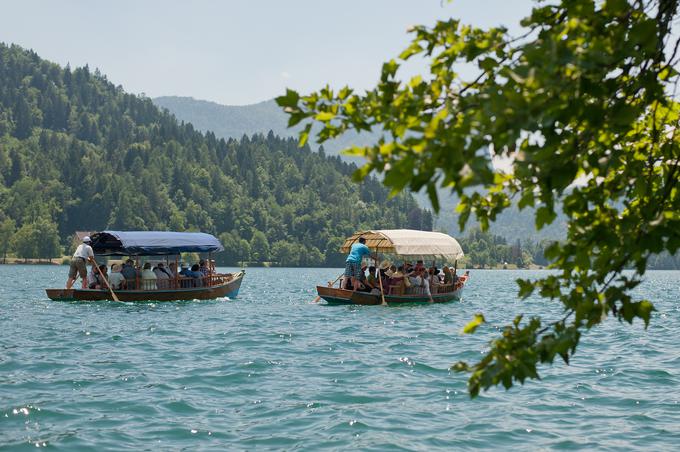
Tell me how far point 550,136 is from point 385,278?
3251cm

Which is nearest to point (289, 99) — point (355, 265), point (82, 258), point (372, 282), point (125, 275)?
point (355, 265)

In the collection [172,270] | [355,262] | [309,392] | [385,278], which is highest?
[355,262]

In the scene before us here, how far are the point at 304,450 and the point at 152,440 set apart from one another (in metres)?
2.02

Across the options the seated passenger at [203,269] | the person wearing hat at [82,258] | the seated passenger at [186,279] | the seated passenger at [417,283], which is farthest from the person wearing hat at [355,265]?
the person wearing hat at [82,258]

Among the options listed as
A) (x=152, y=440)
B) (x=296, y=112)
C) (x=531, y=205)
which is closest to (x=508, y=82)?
(x=531, y=205)

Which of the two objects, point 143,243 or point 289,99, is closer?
point 289,99

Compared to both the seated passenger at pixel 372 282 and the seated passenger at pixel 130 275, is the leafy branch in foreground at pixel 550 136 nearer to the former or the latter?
the seated passenger at pixel 372 282

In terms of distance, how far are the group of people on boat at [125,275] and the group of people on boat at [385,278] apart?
7803 mm

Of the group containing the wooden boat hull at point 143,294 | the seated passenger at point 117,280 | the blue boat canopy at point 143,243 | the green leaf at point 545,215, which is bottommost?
the wooden boat hull at point 143,294

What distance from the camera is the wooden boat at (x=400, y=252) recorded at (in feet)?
118

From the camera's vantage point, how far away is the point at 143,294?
120 ft

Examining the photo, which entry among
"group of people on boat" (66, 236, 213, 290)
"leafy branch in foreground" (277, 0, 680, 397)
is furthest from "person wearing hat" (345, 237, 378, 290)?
"leafy branch in foreground" (277, 0, 680, 397)

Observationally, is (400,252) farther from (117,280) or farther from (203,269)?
(117,280)

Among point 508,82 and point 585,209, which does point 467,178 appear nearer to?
point 508,82
